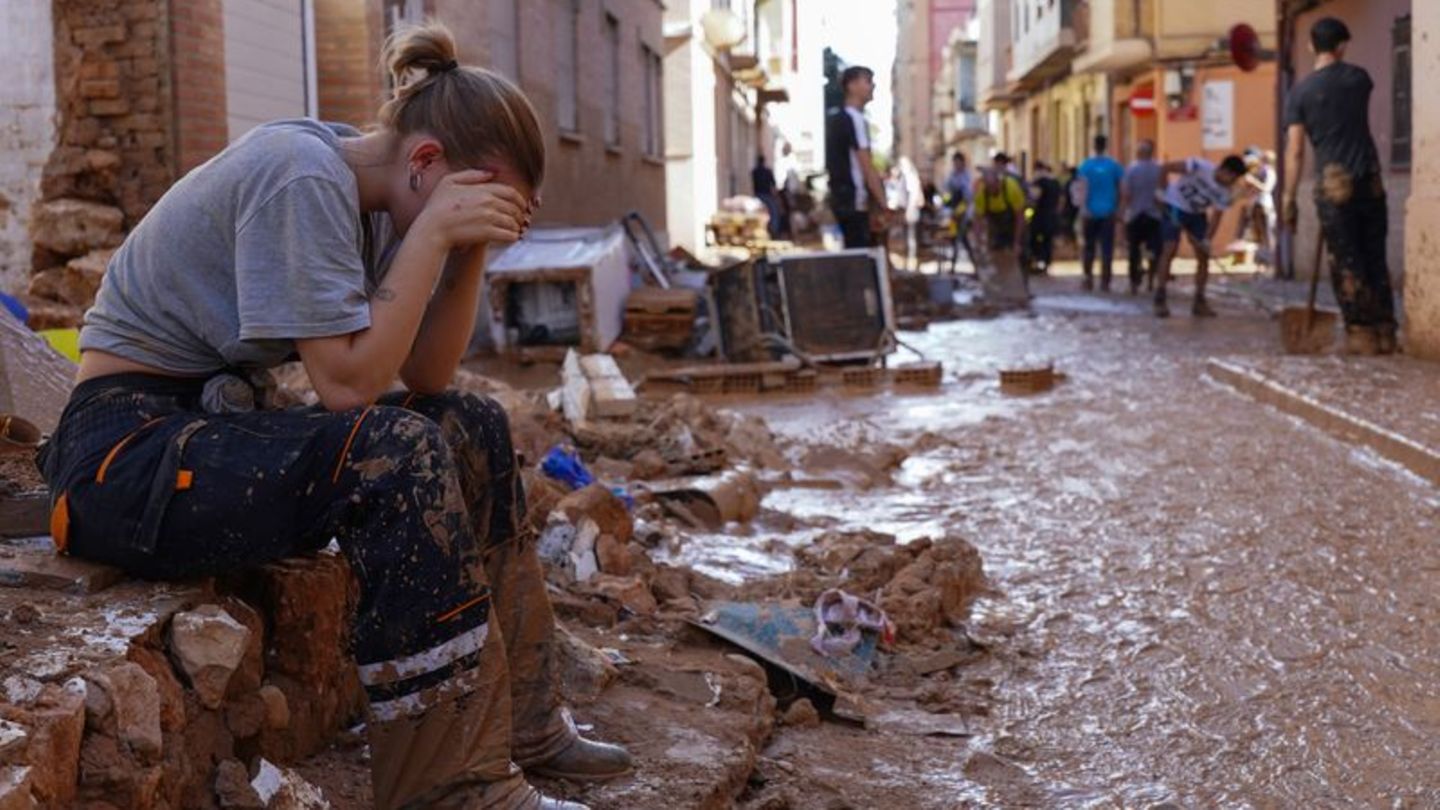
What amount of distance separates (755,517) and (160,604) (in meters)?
4.05

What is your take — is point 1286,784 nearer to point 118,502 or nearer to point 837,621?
point 837,621

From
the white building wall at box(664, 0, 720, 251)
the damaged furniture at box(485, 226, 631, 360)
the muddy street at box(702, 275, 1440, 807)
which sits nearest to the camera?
the muddy street at box(702, 275, 1440, 807)

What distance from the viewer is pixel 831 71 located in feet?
243

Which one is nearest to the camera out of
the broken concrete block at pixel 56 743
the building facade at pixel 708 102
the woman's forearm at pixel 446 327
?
the broken concrete block at pixel 56 743

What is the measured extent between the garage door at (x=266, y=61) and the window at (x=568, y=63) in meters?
7.17

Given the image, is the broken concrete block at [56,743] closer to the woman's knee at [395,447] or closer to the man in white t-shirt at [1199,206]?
the woman's knee at [395,447]

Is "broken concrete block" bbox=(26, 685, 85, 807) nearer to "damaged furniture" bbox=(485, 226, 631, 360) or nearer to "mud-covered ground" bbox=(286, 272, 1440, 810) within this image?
"mud-covered ground" bbox=(286, 272, 1440, 810)

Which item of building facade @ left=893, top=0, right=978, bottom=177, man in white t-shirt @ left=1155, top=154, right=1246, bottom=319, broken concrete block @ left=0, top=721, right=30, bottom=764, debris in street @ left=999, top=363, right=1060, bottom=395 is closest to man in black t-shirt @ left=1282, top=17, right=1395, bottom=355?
debris in street @ left=999, top=363, right=1060, bottom=395

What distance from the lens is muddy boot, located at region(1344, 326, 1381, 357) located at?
10961 mm

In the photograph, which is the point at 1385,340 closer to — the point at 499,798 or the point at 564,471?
the point at 564,471

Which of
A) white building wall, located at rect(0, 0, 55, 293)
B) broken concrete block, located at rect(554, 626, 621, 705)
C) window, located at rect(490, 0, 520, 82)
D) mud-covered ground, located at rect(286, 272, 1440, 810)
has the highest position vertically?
window, located at rect(490, 0, 520, 82)

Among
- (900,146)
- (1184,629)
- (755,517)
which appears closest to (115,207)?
(755,517)

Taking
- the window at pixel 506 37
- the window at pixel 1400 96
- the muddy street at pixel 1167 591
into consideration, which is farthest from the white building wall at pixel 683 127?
the muddy street at pixel 1167 591

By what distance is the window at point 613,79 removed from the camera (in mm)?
20969
